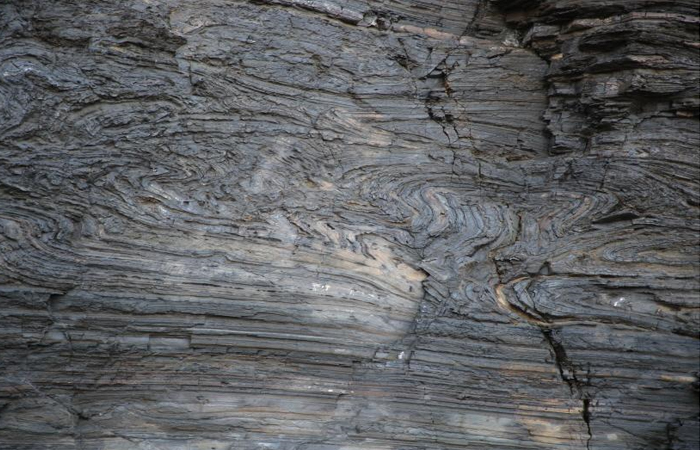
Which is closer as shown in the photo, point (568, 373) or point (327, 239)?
point (568, 373)

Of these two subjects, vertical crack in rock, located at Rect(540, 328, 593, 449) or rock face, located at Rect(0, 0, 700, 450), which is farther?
vertical crack in rock, located at Rect(540, 328, 593, 449)

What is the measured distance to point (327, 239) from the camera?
532 cm

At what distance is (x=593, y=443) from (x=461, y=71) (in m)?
3.40

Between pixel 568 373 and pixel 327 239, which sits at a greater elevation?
pixel 327 239

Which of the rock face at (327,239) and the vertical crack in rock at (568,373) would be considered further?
the vertical crack in rock at (568,373)

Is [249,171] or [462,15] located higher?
[462,15]

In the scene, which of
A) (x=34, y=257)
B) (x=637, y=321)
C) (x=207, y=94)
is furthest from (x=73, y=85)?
(x=637, y=321)

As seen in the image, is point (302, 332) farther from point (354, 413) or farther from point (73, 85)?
point (73, 85)

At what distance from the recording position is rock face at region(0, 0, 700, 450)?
497cm

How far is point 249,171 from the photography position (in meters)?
5.37

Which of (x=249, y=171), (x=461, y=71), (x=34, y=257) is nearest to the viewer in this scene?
(x=34, y=257)

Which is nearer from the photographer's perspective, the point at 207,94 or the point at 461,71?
the point at 207,94

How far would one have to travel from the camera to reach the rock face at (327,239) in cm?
497

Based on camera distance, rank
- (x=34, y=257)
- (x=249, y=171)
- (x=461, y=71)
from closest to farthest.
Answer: (x=34, y=257) < (x=249, y=171) < (x=461, y=71)
